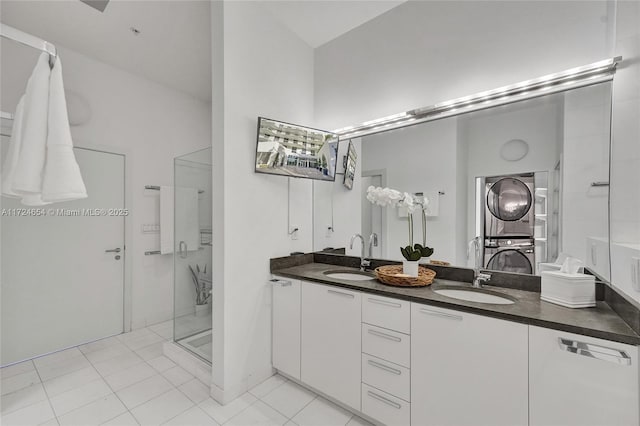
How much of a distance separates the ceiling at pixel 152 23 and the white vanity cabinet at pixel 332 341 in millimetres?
2201

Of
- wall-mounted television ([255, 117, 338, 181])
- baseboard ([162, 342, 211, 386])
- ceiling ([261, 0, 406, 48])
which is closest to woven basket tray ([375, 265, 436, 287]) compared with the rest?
wall-mounted television ([255, 117, 338, 181])

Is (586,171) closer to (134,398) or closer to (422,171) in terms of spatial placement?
(422,171)

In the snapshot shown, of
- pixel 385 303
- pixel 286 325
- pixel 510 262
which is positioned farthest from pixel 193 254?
pixel 510 262

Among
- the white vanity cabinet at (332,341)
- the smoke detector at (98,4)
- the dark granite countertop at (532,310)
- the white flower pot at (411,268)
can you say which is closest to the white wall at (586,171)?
the dark granite countertop at (532,310)

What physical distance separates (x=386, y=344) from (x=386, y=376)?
0.18 metres

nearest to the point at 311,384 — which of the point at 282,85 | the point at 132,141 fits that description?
the point at 282,85

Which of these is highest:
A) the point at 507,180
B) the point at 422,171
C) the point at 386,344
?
the point at 422,171

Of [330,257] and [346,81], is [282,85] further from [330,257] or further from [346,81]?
[330,257]

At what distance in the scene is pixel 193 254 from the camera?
8.79 ft

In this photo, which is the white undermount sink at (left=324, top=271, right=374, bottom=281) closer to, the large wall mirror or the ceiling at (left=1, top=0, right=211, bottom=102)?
the large wall mirror

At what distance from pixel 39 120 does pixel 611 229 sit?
2825mm

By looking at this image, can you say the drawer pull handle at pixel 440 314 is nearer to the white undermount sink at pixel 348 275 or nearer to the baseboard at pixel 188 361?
the white undermount sink at pixel 348 275

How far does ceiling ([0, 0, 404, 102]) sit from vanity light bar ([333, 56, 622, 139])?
36.2 inches

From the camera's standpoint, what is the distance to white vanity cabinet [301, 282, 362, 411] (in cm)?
166
